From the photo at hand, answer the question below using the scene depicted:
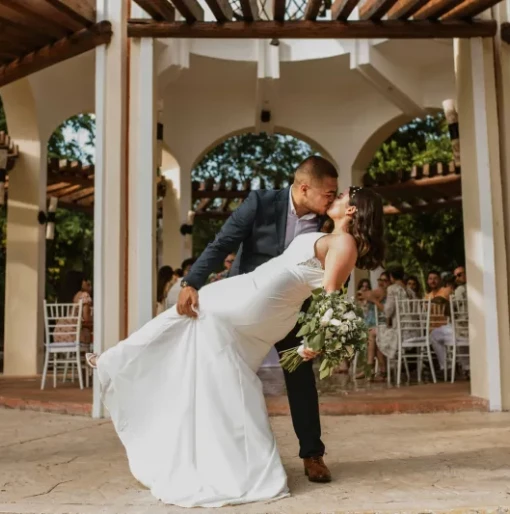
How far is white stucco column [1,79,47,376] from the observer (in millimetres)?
9789

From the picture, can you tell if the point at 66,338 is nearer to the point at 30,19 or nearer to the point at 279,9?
the point at 30,19

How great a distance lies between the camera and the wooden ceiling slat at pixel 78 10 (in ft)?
19.9

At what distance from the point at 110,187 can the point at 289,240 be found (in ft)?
10.1

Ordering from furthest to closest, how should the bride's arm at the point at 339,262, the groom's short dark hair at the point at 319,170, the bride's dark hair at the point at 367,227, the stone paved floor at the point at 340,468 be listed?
the groom's short dark hair at the point at 319,170 < the bride's dark hair at the point at 367,227 < the bride's arm at the point at 339,262 < the stone paved floor at the point at 340,468

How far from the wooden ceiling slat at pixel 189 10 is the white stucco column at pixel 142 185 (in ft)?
1.64

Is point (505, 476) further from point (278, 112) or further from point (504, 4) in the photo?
point (278, 112)

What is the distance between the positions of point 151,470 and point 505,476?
1872 millimetres

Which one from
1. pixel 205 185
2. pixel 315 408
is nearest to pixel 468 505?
Result: pixel 315 408

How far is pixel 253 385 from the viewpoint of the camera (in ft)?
11.4

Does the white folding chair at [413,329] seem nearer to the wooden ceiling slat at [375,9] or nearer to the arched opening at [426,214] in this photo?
the arched opening at [426,214]

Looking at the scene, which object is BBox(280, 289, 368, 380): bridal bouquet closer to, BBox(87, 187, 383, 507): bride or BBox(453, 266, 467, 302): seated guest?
BBox(87, 187, 383, 507): bride

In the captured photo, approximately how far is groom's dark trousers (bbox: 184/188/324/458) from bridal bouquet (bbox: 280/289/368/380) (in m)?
0.50

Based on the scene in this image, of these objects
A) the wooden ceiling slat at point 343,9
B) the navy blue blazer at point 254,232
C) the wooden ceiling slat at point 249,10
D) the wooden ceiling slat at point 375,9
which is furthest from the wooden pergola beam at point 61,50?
the navy blue blazer at point 254,232

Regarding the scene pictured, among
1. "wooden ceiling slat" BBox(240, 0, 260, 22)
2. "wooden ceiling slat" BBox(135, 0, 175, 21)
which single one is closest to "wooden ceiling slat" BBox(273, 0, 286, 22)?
"wooden ceiling slat" BBox(240, 0, 260, 22)
